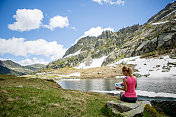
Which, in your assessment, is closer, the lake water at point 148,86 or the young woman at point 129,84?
the young woman at point 129,84

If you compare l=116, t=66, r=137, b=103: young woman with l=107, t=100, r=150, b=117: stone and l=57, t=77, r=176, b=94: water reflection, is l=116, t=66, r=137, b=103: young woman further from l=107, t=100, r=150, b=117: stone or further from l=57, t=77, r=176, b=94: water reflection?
l=57, t=77, r=176, b=94: water reflection

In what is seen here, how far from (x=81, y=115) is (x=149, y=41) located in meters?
170

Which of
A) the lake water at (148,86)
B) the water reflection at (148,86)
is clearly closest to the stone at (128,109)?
the lake water at (148,86)

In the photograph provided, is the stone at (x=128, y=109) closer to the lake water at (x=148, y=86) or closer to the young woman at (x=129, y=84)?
the young woman at (x=129, y=84)

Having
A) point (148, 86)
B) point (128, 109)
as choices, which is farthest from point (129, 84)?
point (148, 86)

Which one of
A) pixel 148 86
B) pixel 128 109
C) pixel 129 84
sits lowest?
pixel 148 86

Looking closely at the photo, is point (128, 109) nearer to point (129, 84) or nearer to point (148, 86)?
point (129, 84)

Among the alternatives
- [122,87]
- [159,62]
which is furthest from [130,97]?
[159,62]

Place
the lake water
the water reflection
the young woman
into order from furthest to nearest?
the water reflection → the lake water → the young woman

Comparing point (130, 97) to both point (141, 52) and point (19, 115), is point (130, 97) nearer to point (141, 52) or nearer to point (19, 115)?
point (19, 115)

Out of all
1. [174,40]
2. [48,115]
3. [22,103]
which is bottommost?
[48,115]

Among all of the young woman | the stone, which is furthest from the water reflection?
the young woman

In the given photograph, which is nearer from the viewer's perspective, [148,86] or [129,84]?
[129,84]

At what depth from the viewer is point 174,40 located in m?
119
